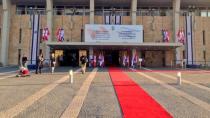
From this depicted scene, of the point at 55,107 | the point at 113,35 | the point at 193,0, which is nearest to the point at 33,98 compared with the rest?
the point at 55,107

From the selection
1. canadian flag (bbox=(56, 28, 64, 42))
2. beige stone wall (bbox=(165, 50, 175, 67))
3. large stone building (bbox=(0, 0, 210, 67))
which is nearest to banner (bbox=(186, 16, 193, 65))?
large stone building (bbox=(0, 0, 210, 67))

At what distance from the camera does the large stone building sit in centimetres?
4269

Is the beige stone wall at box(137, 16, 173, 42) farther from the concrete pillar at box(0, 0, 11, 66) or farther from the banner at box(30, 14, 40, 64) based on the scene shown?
the concrete pillar at box(0, 0, 11, 66)

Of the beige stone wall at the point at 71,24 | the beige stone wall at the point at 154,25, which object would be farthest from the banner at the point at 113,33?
the beige stone wall at the point at 71,24

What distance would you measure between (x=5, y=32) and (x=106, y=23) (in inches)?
605

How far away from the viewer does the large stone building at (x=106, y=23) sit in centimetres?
4269

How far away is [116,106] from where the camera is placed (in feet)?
30.2

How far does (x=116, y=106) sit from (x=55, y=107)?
197cm

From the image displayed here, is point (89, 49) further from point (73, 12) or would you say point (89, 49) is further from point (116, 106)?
point (116, 106)

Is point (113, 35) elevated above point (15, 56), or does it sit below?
above

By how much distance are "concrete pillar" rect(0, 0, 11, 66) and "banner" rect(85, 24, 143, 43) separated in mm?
13174

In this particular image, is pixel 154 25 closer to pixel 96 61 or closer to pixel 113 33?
pixel 113 33

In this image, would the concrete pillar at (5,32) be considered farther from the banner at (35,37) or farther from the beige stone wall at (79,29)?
the banner at (35,37)

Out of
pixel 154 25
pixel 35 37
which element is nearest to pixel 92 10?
pixel 35 37
